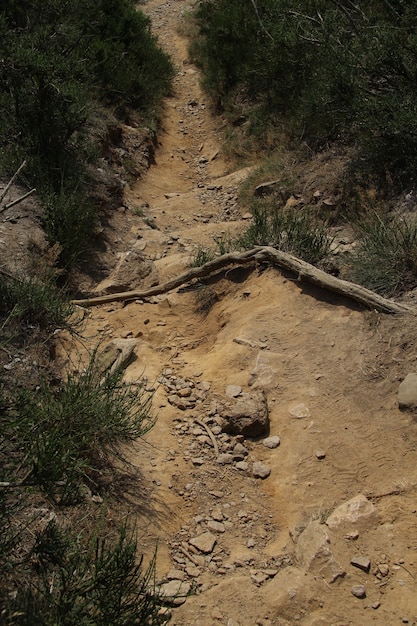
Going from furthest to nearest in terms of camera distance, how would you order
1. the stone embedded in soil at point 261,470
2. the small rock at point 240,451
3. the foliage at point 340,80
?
the foliage at point 340,80
the small rock at point 240,451
the stone embedded in soil at point 261,470

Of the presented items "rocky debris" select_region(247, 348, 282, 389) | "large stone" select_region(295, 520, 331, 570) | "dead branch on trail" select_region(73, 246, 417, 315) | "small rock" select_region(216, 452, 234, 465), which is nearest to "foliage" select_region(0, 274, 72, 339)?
"dead branch on trail" select_region(73, 246, 417, 315)

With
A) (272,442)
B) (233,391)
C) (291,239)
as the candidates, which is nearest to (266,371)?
(233,391)

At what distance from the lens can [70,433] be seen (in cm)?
327

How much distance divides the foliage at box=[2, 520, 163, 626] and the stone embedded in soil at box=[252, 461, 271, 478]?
107 cm

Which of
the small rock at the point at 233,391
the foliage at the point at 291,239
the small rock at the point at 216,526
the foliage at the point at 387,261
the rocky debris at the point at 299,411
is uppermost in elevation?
the foliage at the point at 387,261

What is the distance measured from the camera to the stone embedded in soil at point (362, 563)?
2.80 m

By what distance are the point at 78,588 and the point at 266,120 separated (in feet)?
26.7

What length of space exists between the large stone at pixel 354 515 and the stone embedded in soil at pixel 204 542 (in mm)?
603

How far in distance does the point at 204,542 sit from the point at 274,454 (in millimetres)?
765

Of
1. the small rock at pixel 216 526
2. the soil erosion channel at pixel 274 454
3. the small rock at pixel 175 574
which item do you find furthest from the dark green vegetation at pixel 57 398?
the small rock at pixel 216 526

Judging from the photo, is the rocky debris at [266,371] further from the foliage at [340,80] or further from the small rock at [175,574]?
the foliage at [340,80]

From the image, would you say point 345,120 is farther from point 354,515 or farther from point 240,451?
point 354,515

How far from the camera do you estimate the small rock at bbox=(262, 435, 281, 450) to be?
3.68 meters

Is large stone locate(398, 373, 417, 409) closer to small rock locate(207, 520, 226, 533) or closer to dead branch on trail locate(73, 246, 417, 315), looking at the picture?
dead branch on trail locate(73, 246, 417, 315)
